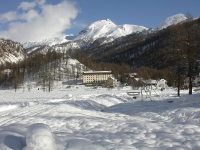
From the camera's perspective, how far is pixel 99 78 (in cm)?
12825

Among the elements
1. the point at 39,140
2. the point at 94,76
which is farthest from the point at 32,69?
the point at 39,140

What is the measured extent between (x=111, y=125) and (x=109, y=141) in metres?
2.53

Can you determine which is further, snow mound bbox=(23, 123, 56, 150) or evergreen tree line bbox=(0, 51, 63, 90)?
evergreen tree line bbox=(0, 51, 63, 90)

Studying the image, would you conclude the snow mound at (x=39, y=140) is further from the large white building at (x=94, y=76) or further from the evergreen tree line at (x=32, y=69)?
the evergreen tree line at (x=32, y=69)

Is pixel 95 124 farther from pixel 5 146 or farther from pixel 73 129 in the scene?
pixel 5 146

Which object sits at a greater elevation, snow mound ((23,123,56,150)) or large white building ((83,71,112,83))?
large white building ((83,71,112,83))

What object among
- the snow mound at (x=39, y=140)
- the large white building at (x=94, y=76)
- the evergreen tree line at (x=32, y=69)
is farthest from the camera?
the evergreen tree line at (x=32, y=69)

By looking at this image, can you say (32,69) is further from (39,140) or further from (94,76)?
(39,140)

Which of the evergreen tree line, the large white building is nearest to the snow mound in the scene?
the large white building

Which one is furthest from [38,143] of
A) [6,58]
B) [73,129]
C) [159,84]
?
[6,58]

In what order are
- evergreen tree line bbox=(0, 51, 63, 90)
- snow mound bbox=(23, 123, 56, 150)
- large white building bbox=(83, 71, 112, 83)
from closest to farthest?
snow mound bbox=(23, 123, 56, 150)
large white building bbox=(83, 71, 112, 83)
evergreen tree line bbox=(0, 51, 63, 90)

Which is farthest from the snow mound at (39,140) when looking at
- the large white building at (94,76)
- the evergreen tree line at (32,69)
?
the evergreen tree line at (32,69)

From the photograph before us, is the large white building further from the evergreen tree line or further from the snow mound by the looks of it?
the snow mound

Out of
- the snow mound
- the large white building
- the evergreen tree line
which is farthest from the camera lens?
the evergreen tree line
